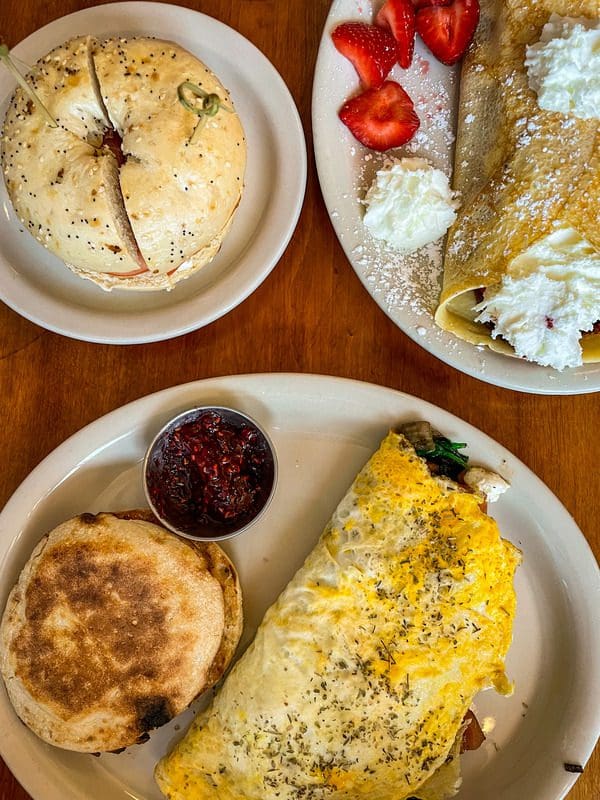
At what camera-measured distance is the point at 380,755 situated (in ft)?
6.07

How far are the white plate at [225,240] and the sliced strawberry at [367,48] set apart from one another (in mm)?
213

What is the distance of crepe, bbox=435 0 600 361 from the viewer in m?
1.87

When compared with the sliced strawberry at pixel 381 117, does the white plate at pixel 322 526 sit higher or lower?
lower

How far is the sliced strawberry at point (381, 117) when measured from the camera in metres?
2.06

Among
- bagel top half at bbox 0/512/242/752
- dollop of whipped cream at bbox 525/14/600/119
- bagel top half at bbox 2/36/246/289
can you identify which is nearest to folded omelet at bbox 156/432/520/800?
bagel top half at bbox 0/512/242/752

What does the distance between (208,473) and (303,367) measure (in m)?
0.44

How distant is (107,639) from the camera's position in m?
1.83

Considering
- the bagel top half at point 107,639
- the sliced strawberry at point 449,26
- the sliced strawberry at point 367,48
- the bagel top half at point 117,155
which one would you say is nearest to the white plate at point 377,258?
the sliced strawberry at point 367,48

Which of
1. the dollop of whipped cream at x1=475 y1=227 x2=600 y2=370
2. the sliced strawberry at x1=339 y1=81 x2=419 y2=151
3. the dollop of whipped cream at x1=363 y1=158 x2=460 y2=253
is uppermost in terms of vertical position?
the sliced strawberry at x1=339 y1=81 x2=419 y2=151

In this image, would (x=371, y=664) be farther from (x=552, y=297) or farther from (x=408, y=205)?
(x=408, y=205)

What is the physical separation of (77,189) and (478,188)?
3.55 ft

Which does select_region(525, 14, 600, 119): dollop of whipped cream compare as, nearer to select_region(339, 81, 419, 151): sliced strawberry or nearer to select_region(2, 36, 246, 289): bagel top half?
select_region(339, 81, 419, 151): sliced strawberry

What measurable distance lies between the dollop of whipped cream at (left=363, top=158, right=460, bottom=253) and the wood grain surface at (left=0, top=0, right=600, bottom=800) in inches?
7.3

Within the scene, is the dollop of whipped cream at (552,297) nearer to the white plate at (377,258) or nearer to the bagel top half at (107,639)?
the white plate at (377,258)
